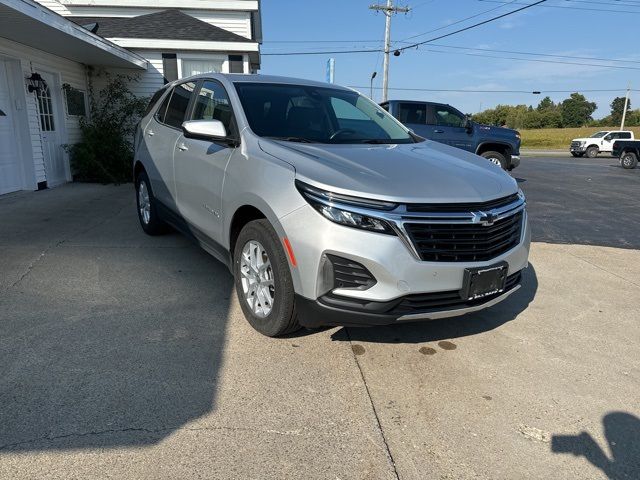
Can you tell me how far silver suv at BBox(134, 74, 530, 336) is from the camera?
8.59ft

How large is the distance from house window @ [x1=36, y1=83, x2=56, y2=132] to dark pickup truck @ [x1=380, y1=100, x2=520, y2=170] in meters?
7.70

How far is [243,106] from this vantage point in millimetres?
3678

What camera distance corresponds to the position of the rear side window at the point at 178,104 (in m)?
4.61

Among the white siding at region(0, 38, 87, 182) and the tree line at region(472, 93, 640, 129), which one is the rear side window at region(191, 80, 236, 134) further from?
the tree line at region(472, 93, 640, 129)

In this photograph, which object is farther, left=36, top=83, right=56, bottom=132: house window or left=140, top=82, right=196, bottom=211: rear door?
left=36, top=83, right=56, bottom=132: house window

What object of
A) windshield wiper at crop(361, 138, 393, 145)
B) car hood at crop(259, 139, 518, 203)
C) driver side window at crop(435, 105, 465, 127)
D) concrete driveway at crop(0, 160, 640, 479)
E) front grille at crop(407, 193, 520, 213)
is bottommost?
concrete driveway at crop(0, 160, 640, 479)

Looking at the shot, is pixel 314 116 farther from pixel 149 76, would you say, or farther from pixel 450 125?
pixel 149 76

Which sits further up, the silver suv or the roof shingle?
the roof shingle

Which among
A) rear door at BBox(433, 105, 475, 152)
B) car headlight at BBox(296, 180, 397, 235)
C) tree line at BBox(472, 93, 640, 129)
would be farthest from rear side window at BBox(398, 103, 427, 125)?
tree line at BBox(472, 93, 640, 129)

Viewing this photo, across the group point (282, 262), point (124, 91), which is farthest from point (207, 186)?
point (124, 91)

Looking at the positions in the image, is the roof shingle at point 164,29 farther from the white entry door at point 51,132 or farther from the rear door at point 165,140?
the rear door at point 165,140

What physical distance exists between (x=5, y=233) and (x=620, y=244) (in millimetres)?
8118

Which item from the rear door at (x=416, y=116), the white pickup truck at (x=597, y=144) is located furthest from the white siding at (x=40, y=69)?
the white pickup truck at (x=597, y=144)

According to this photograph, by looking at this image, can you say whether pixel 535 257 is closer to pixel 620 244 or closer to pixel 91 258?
pixel 620 244
